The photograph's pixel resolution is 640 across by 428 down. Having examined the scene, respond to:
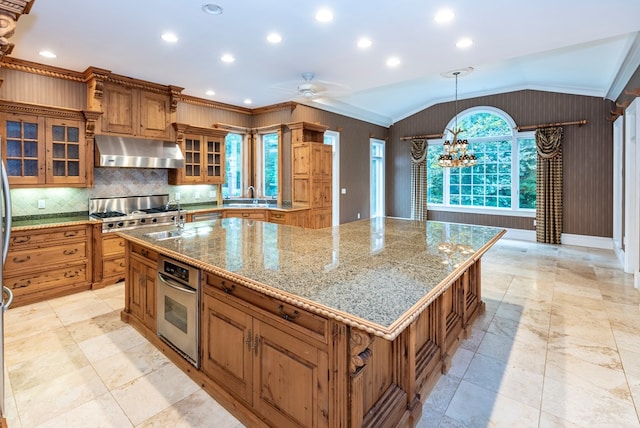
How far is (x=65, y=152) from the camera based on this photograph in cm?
408

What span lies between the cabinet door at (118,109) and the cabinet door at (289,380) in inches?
161

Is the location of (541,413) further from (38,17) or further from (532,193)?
(532,193)

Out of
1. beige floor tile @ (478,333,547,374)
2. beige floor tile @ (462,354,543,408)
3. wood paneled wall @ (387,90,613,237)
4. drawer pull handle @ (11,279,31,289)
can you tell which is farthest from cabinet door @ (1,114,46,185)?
wood paneled wall @ (387,90,613,237)

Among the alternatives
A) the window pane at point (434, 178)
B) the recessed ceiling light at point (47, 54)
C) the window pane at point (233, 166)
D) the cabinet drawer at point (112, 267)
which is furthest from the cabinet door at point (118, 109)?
the window pane at point (434, 178)

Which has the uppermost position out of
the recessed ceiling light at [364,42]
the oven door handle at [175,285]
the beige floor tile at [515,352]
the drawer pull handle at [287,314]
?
the recessed ceiling light at [364,42]

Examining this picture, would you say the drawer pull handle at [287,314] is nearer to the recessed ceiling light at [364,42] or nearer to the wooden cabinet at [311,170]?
the recessed ceiling light at [364,42]

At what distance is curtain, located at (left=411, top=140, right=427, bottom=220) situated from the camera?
27.0 feet

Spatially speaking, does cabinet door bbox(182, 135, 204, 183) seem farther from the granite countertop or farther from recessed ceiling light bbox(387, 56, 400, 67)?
recessed ceiling light bbox(387, 56, 400, 67)

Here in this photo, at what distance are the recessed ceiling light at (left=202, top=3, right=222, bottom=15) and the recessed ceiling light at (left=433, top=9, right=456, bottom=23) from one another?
189 centimetres

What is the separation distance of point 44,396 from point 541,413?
10.2 ft

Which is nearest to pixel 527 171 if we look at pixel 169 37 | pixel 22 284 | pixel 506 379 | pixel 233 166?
pixel 506 379

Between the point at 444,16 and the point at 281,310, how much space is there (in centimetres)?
288

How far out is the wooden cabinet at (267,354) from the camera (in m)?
1.47

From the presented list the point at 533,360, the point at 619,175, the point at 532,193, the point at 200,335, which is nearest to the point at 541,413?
the point at 533,360
